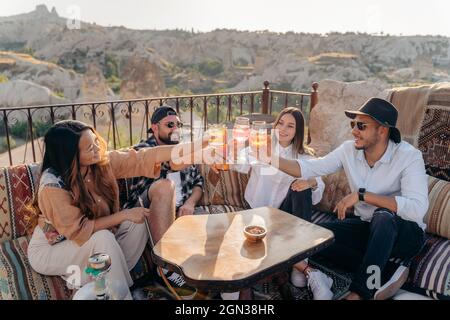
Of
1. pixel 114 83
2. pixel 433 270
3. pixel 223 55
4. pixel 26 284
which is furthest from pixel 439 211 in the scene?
pixel 223 55

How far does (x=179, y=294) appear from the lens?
8.47 ft

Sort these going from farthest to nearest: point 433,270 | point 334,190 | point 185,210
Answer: point 334,190 → point 185,210 → point 433,270

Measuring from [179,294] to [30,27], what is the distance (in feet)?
128

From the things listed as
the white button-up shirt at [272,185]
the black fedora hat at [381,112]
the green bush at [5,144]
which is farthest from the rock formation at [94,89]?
the black fedora hat at [381,112]

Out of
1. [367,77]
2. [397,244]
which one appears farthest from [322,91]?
[367,77]

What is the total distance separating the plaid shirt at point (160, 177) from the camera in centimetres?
305

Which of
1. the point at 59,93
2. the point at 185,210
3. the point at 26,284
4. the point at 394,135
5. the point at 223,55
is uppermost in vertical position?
the point at 223,55

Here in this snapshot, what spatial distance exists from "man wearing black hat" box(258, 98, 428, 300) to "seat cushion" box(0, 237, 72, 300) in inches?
70.4

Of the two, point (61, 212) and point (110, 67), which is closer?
point (61, 212)

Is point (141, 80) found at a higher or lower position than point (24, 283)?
higher

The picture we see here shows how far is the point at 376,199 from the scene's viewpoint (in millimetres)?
2590

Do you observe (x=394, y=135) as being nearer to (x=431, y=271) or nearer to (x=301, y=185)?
(x=301, y=185)

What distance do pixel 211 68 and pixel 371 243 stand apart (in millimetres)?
30224

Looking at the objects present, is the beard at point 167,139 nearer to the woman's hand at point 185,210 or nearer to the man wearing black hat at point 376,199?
the woman's hand at point 185,210
